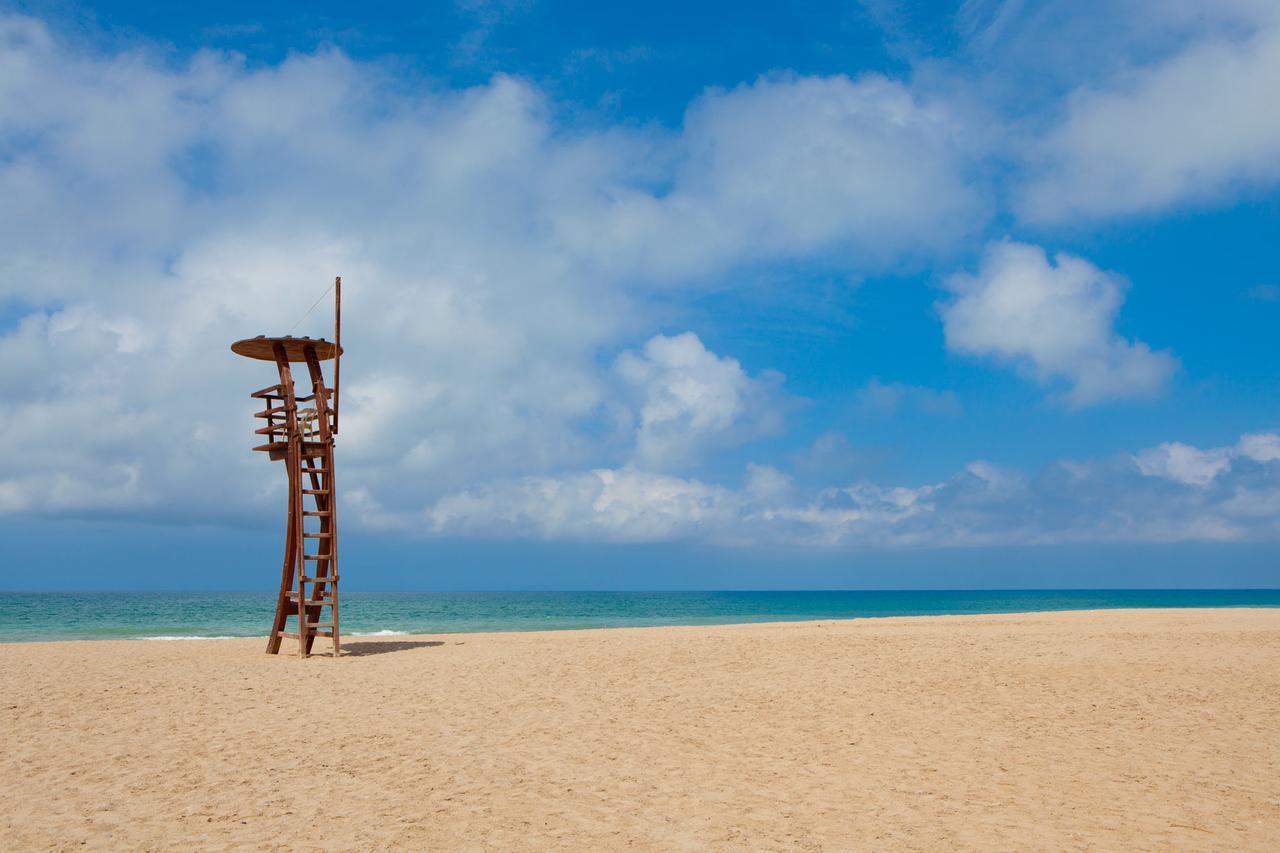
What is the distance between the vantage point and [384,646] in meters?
20.5

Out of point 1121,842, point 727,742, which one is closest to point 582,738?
point 727,742

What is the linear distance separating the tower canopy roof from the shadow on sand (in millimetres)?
6224

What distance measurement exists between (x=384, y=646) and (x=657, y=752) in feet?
41.9

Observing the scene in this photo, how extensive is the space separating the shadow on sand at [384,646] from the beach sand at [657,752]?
250cm

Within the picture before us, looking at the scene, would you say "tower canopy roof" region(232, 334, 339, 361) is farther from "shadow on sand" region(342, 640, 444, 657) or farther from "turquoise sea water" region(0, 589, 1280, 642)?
"turquoise sea water" region(0, 589, 1280, 642)

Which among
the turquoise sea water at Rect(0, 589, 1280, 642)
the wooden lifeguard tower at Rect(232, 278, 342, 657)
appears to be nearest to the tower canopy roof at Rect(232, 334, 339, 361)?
the wooden lifeguard tower at Rect(232, 278, 342, 657)

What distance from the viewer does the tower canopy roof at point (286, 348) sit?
17781mm

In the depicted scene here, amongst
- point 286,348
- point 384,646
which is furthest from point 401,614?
point 286,348

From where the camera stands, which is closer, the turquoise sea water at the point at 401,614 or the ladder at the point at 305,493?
the ladder at the point at 305,493

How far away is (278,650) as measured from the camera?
61.9ft

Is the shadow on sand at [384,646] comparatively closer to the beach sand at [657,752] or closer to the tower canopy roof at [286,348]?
the beach sand at [657,752]

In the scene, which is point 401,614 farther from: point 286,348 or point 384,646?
point 286,348

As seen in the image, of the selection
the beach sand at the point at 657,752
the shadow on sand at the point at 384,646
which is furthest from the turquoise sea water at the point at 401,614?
the beach sand at the point at 657,752

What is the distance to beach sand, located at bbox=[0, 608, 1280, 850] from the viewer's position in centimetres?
684
